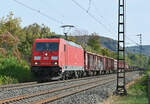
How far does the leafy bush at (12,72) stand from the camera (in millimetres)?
20638

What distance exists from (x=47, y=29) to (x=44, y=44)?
2029 inches

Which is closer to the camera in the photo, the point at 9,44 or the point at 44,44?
the point at 44,44

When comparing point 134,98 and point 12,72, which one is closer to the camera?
point 134,98

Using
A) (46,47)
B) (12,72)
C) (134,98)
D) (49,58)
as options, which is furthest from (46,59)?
(134,98)

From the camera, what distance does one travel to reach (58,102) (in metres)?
11.8

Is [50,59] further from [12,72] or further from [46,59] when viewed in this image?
[12,72]

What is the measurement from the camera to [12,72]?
2223cm

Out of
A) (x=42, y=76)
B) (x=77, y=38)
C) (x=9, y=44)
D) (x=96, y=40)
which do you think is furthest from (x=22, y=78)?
(x=96, y=40)

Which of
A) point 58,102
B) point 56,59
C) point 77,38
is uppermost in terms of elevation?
point 77,38

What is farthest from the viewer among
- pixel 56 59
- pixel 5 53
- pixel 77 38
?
pixel 77 38

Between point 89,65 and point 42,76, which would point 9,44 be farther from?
point 89,65

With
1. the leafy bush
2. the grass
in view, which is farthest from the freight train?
the grass

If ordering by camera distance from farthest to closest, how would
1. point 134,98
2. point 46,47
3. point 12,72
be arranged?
point 46,47
point 12,72
point 134,98

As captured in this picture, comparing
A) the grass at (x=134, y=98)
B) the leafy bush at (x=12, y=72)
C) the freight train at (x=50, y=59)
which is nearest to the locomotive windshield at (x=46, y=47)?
the freight train at (x=50, y=59)
